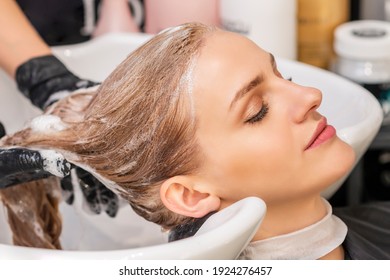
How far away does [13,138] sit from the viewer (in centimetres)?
91

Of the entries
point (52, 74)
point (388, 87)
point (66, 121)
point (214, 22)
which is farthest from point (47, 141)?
point (388, 87)

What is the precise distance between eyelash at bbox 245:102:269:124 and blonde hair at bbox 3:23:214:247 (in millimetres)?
61

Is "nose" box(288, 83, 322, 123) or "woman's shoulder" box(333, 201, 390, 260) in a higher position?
"nose" box(288, 83, 322, 123)

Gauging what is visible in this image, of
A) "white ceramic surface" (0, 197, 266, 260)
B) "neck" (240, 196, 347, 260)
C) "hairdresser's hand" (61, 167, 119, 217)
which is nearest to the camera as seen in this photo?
"white ceramic surface" (0, 197, 266, 260)

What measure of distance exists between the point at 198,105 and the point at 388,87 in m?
0.39

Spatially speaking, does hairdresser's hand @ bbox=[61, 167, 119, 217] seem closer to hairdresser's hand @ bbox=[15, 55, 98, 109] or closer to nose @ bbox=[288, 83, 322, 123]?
hairdresser's hand @ bbox=[15, 55, 98, 109]

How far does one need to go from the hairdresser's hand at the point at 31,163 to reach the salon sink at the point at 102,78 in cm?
10

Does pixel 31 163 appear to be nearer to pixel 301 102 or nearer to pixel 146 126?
pixel 146 126

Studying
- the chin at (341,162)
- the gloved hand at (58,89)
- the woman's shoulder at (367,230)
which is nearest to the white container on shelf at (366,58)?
the woman's shoulder at (367,230)

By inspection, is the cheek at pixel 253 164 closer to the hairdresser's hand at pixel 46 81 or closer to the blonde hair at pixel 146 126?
the blonde hair at pixel 146 126

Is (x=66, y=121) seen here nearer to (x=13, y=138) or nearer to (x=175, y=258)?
(x=13, y=138)

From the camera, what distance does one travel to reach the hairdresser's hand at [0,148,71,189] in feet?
2.71

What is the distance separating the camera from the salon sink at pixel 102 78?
906 mm

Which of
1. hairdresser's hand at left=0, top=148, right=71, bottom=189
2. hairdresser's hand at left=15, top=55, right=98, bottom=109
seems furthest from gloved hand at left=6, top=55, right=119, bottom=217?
hairdresser's hand at left=0, top=148, right=71, bottom=189
